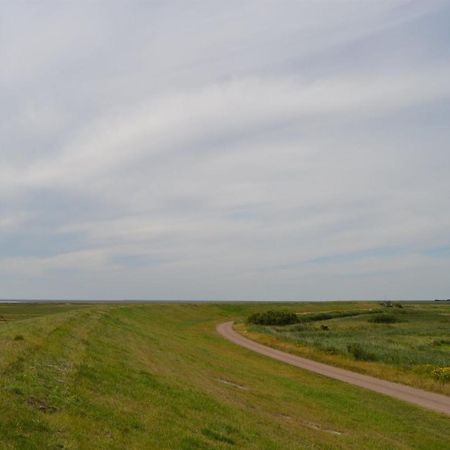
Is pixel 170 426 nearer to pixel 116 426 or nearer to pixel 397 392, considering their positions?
pixel 116 426

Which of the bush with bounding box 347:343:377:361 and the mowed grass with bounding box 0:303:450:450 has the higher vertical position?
the mowed grass with bounding box 0:303:450:450

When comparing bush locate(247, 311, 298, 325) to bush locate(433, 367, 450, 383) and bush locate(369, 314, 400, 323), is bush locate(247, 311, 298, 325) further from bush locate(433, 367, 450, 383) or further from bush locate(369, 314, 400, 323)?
bush locate(433, 367, 450, 383)

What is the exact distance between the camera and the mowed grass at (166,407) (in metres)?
11.7

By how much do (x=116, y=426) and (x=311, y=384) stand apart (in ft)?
74.4

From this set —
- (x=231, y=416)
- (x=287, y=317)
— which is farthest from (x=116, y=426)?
(x=287, y=317)

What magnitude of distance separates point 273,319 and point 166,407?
9589 centimetres

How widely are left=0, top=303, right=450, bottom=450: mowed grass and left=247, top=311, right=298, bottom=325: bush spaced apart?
3019 inches

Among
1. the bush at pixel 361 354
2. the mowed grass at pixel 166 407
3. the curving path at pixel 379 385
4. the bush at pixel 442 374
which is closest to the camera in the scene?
the mowed grass at pixel 166 407

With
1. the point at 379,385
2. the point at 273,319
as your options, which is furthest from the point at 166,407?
the point at 273,319

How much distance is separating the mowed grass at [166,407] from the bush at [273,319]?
76.7 metres

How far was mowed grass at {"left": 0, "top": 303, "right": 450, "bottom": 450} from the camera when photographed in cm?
1171

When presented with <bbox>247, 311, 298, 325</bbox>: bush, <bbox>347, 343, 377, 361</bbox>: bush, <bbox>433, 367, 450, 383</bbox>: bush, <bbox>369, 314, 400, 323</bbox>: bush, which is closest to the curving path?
<bbox>433, 367, 450, 383</bbox>: bush

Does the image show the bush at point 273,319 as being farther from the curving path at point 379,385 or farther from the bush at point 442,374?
the bush at point 442,374

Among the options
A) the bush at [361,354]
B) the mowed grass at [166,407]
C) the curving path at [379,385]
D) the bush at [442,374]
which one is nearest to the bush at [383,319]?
the curving path at [379,385]
